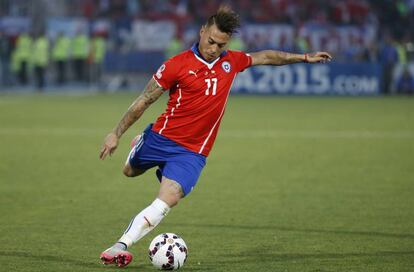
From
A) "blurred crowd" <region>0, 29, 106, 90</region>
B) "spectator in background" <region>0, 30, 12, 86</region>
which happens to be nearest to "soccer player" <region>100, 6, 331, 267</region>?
"blurred crowd" <region>0, 29, 106, 90</region>

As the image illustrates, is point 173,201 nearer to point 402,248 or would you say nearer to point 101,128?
point 402,248

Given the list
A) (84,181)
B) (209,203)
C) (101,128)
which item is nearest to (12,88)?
(101,128)

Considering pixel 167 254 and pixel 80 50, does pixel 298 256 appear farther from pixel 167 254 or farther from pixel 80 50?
pixel 80 50

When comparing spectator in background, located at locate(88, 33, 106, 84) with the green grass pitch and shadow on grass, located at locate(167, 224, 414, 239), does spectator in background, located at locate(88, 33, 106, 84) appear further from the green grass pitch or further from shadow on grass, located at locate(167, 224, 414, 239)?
shadow on grass, located at locate(167, 224, 414, 239)

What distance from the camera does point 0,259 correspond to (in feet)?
26.9

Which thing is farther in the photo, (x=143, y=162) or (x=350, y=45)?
(x=350, y=45)

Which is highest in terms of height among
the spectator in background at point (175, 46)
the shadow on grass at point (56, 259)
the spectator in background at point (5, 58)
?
the shadow on grass at point (56, 259)

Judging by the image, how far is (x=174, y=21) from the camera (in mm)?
40625

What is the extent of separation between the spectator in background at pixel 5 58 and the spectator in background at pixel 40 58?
140 centimetres

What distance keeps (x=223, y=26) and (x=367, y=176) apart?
22.8 ft

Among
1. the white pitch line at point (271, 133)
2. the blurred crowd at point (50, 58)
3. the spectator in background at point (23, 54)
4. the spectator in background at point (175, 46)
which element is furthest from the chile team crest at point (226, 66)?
the spectator in background at point (23, 54)

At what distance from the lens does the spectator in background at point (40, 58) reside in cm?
3741

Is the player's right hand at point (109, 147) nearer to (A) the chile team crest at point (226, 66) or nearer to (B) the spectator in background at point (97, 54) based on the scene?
(A) the chile team crest at point (226, 66)

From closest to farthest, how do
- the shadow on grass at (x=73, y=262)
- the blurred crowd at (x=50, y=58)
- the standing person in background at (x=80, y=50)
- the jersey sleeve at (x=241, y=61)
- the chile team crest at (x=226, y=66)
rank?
the shadow on grass at (x=73, y=262)
the chile team crest at (x=226, y=66)
the jersey sleeve at (x=241, y=61)
the blurred crowd at (x=50, y=58)
the standing person in background at (x=80, y=50)
